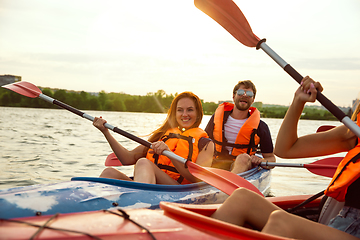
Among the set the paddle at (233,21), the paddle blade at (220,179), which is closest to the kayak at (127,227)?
the paddle blade at (220,179)

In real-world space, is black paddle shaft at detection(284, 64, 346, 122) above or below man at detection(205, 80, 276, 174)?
above

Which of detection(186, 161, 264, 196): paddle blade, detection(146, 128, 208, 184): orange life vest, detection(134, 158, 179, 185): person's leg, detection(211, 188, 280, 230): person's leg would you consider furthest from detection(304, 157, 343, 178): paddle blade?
detection(211, 188, 280, 230): person's leg

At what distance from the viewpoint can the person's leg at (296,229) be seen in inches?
59.3

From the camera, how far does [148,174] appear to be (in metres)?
2.71

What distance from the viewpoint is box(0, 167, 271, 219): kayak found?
1.87 m

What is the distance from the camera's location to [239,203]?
1703mm

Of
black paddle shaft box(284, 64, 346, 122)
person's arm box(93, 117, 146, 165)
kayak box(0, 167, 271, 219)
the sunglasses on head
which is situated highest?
the sunglasses on head

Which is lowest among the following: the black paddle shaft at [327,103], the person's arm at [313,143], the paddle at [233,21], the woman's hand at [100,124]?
the woman's hand at [100,124]

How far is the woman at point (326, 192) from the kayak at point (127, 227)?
172 millimetres

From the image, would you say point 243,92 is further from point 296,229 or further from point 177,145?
point 296,229

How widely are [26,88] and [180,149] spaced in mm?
2377

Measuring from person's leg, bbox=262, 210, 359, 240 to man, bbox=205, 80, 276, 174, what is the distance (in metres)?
2.62

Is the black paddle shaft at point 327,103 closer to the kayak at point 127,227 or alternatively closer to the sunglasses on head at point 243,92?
the kayak at point 127,227

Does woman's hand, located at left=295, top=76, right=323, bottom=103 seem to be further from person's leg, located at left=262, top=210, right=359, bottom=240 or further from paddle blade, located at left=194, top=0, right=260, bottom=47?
paddle blade, located at left=194, top=0, right=260, bottom=47
